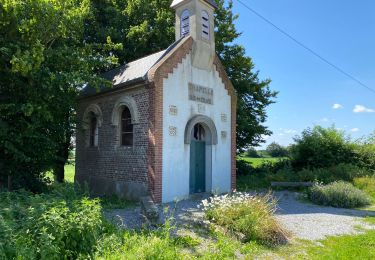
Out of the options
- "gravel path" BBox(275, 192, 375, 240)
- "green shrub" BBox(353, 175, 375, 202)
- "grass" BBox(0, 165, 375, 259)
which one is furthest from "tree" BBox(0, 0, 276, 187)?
"green shrub" BBox(353, 175, 375, 202)

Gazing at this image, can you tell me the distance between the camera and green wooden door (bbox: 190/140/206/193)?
13102mm

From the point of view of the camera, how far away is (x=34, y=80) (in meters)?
10.6

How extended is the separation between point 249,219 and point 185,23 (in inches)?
367

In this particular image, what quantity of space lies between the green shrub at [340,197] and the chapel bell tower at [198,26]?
711 centimetres

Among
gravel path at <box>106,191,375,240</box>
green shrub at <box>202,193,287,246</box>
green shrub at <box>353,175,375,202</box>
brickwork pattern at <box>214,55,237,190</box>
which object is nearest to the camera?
green shrub at <box>202,193,287,246</box>

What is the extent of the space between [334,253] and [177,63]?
27.5 feet

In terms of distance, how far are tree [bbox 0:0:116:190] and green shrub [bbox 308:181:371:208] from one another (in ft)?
32.7

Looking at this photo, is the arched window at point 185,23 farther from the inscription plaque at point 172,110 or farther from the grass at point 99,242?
the grass at point 99,242

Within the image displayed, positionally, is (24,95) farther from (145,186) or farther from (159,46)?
(159,46)

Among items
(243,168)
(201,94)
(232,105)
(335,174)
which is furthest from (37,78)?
(335,174)

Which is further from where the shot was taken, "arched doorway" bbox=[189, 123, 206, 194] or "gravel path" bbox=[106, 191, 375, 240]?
"arched doorway" bbox=[189, 123, 206, 194]

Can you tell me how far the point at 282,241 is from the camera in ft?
24.7

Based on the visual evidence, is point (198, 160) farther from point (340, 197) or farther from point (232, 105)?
point (340, 197)

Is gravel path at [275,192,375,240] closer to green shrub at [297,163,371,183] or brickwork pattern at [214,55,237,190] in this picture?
brickwork pattern at [214,55,237,190]
